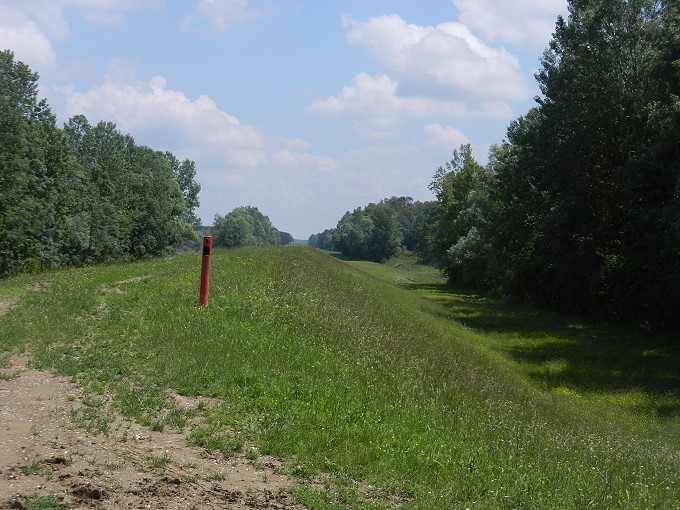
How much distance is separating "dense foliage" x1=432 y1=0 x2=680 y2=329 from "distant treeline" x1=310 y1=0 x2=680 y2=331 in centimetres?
6

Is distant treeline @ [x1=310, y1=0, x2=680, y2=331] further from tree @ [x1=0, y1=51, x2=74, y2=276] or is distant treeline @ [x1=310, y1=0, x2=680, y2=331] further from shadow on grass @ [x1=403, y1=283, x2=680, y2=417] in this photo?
tree @ [x1=0, y1=51, x2=74, y2=276]

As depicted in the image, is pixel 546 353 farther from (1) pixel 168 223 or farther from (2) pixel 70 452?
(1) pixel 168 223

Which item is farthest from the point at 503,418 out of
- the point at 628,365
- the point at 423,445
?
the point at 628,365

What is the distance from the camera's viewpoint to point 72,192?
54031 mm

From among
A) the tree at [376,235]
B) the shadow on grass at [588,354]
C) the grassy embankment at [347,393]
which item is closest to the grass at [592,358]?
the shadow on grass at [588,354]

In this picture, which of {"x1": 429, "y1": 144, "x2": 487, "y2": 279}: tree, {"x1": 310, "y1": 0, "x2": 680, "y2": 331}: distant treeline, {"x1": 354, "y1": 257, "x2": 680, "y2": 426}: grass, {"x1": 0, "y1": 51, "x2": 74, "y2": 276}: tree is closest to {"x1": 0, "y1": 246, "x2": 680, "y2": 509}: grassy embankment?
{"x1": 354, "y1": 257, "x2": 680, "y2": 426}: grass

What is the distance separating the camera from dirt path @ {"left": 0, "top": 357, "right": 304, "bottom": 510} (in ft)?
18.1

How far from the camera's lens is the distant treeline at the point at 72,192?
3912 centimetres

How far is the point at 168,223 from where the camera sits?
7362 centimetres

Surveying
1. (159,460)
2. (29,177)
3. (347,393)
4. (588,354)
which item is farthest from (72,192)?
(159,460)

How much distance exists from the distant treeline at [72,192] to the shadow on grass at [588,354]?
1059 inches

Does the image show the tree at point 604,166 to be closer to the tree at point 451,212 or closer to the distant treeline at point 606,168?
the distant treeline at point 606,168

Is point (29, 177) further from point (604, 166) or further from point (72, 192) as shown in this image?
point (604, 166)

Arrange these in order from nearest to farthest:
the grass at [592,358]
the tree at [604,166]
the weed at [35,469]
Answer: the weed at [35,469] < the grass at [592,358] < the tree at [604,166]
